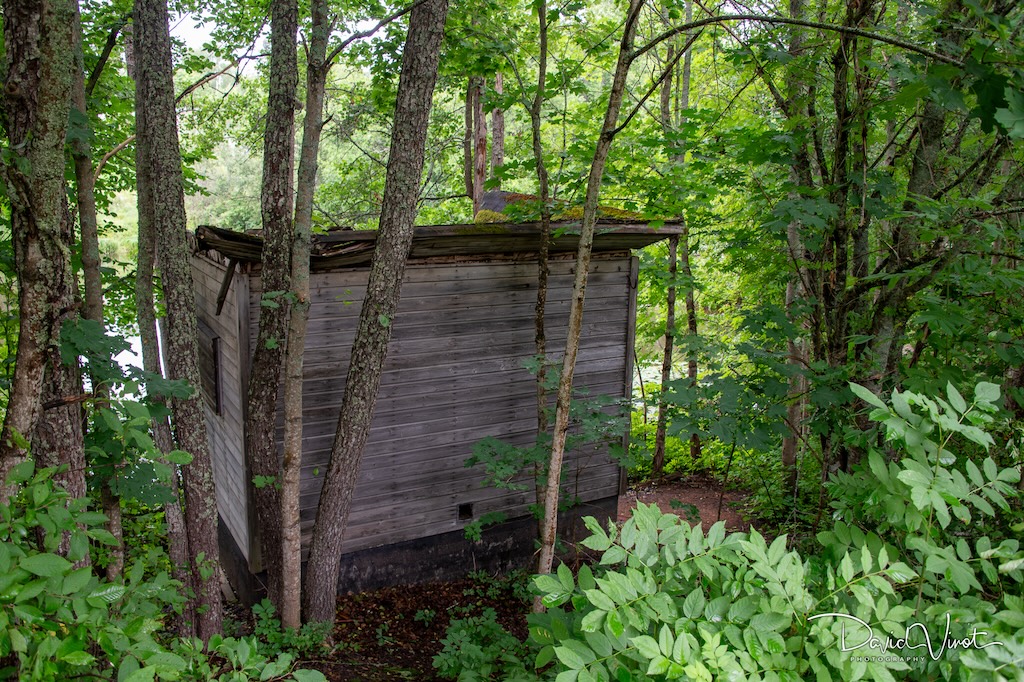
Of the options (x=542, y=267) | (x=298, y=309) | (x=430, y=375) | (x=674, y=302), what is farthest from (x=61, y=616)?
(x=674, y=302)

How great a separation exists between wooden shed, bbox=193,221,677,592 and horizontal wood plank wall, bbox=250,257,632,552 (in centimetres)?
1

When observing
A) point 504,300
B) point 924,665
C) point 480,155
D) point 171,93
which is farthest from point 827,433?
point 480,155

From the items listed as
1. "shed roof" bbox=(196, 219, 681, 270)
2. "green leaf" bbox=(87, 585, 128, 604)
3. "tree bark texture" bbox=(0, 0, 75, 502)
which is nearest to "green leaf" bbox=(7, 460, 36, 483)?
"green leaf" bbox=(87, 585, 128, 604)

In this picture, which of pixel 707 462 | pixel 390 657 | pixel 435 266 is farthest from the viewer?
pixel 707 462

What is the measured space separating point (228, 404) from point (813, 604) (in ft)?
19.7

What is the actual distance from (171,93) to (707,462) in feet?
30.0

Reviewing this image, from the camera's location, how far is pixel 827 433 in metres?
4.34

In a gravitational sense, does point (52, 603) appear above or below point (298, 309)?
Result: below

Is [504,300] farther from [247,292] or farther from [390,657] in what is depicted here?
[390,657]

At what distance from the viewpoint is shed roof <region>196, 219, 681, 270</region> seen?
207 inches

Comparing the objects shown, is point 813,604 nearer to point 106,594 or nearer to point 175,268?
point 106,594

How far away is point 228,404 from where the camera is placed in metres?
6.47

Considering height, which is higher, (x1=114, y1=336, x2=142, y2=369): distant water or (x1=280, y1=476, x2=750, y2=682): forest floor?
(x1=114, y1=336, x2=142, y2=369): distant water

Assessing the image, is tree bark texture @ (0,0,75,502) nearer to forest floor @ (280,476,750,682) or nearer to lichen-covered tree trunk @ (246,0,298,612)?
lichen-covered tree trunk @ (246,0,298,612)
